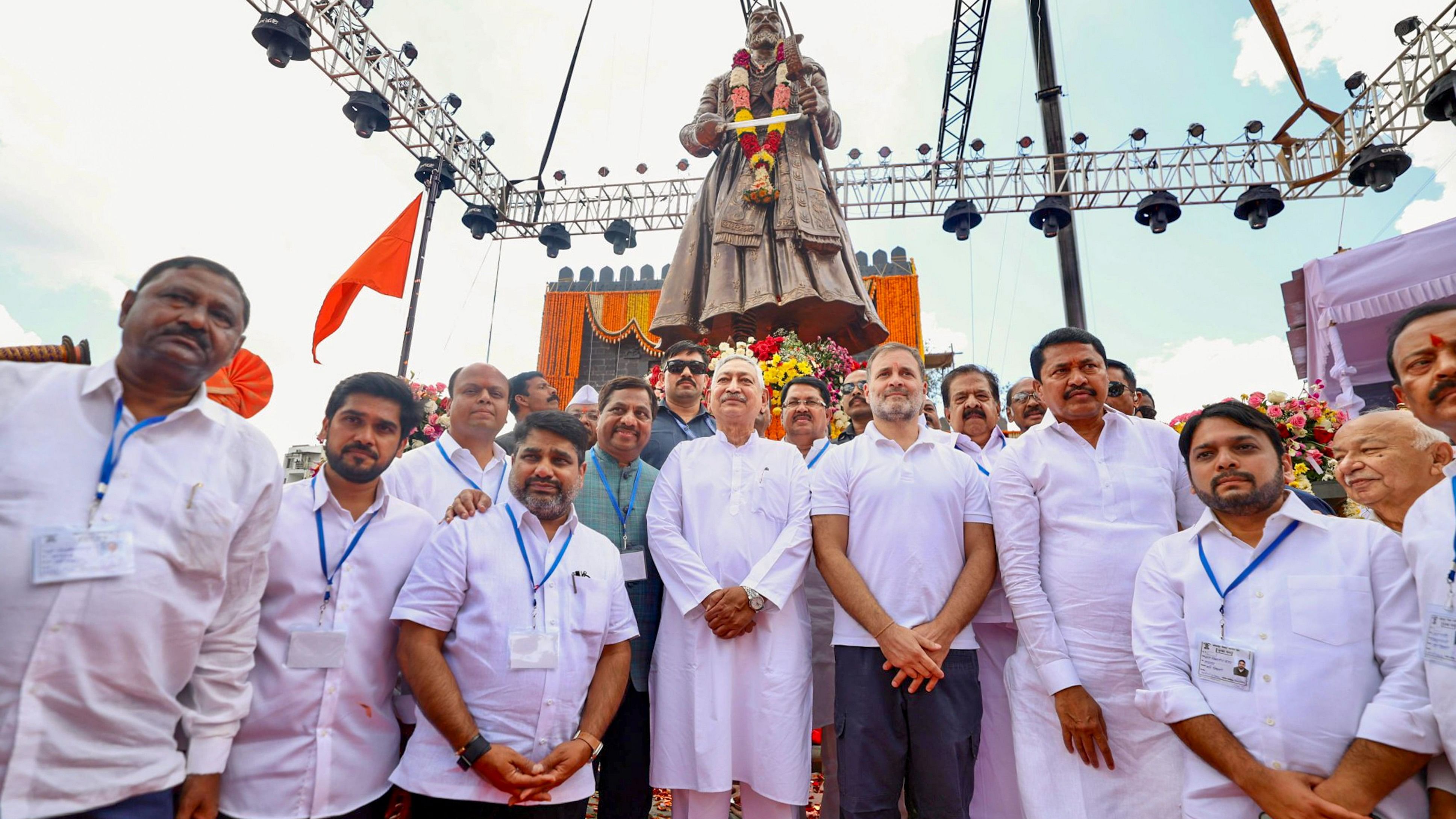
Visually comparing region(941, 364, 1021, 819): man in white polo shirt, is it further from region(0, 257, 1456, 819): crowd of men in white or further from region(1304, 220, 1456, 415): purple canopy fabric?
region(1304, 220, 1456, 415): purple canopy fabric

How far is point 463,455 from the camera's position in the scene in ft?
10.2

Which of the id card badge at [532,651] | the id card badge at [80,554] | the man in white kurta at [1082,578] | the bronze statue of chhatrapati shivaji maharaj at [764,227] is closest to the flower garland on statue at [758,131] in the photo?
the bronze statue of chhatrapati shivaji maharaj at [764,227]

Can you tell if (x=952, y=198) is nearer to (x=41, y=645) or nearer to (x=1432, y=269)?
(x=1432, y=269)

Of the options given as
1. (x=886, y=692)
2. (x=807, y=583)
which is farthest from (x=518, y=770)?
(x=807, y=583)

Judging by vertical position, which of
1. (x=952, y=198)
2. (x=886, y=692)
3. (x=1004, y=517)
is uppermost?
(x=952, y=198)

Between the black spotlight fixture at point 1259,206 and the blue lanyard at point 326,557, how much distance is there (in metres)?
13.8

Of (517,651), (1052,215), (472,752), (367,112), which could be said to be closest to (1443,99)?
(1052,215)

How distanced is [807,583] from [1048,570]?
3.71 feet

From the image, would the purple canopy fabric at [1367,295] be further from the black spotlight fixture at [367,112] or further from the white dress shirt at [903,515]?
the black spotlight fixture at [367,112]

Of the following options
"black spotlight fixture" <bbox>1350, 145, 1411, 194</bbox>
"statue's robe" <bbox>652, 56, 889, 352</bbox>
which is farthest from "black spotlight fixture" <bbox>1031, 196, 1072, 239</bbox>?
"statue's robe" <bbox>652, 56, 889, 352</bbox>

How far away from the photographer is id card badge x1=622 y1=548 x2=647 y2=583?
283cm

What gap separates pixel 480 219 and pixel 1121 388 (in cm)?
1170

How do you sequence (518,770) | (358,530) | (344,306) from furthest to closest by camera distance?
1. (344,306)
2. (358,530)
3. (518,770)

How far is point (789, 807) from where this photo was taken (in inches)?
98.8
